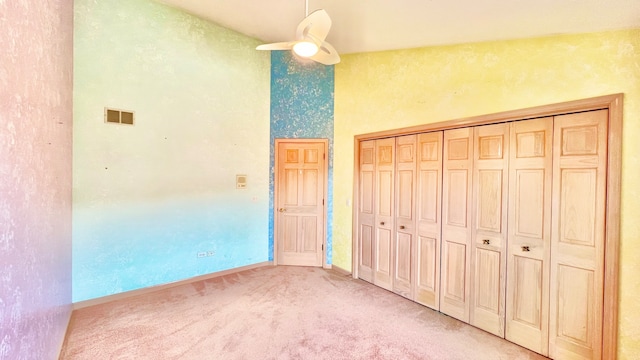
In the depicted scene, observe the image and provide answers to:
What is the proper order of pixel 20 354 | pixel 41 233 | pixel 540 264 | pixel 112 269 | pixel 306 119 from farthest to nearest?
1. pixel 306 119
2. pixel 112 269
3. pixel 540 264
4. pixel 41 233
5. pixel 20 354

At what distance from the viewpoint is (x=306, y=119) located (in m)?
4.45

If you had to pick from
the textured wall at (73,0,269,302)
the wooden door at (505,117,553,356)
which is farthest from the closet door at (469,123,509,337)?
the textured wall at (73,0,269,302)

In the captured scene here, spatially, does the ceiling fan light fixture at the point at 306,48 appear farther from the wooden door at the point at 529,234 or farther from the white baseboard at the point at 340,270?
the white baseboard at the point at 340,270

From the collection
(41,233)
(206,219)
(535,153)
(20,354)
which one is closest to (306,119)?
(206,219)

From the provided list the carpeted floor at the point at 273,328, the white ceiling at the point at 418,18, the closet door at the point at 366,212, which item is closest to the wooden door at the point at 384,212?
the closet door at the point at 366,212

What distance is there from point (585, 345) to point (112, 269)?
4.58 meters

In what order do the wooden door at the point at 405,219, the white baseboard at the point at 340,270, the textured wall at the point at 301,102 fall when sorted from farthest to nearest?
1. the textured wall at the point at 301,102
2. the white baseboard at the point at 340,270
3. the wooden door at the point at 405,219

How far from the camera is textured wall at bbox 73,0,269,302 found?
10.0 ft

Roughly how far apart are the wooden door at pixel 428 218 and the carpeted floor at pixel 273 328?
0.23 metres

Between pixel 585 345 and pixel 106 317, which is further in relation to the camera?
pixel 106 317

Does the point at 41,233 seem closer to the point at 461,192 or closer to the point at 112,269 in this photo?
the point at 112,269

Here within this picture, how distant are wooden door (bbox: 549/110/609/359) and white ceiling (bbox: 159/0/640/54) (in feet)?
2.38

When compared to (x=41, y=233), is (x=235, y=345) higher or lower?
lower

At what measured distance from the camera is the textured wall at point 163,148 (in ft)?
10.0
